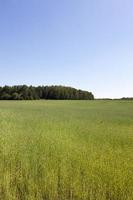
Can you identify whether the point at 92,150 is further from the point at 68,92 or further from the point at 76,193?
the point at 68,92

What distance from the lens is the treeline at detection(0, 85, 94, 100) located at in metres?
86.9

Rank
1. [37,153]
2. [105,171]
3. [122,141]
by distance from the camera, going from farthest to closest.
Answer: [122,141], [37,153], [105,171]

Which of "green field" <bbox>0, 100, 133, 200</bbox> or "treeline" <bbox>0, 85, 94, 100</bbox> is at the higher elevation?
"treeline" <bbox>0, 85, 94, 100</bbox>

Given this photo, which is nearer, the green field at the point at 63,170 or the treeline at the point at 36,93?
the green field at the point at 63,170

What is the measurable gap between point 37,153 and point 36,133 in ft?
13.1

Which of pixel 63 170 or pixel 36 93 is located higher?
pixel 36 93

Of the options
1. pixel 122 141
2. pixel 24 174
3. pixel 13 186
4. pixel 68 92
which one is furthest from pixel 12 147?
pixel 68 92

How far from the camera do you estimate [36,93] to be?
89188mm

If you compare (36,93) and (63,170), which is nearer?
(63,170)

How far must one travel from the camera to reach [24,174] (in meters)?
8.52

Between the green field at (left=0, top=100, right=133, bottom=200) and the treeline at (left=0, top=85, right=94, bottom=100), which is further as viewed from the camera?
the treeline at (left=0, top=85, right=94, bottom=100)

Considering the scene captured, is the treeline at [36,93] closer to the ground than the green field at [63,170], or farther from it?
farther from it

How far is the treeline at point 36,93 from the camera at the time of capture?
86875 mm

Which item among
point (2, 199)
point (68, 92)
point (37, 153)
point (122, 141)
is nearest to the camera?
point (2, 199)
